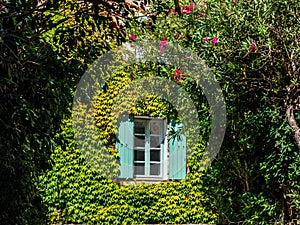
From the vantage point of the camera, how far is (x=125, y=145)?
10.4 meters

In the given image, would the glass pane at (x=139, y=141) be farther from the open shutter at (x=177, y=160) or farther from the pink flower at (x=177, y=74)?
the pink flower at (x=177, y=74)

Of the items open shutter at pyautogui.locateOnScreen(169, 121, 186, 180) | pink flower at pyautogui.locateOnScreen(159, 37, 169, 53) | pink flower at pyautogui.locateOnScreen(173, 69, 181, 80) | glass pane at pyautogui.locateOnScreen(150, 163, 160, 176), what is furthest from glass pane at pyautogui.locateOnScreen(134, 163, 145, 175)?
pink flower at pyautogui.locateOnScreen(173, 69, 181, 80)

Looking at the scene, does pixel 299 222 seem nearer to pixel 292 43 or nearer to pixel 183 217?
pixel 292 43

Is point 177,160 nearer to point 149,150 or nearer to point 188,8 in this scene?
point 149,150

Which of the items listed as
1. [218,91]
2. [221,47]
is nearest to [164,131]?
[218,91]

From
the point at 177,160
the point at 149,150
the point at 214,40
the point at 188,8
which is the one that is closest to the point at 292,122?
the point at 214,40

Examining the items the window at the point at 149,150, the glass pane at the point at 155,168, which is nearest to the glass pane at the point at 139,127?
the window at the point at 149,150

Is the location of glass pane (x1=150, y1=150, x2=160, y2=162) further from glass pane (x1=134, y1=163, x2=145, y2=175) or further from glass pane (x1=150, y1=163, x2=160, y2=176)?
glass pane (x1=134, y1=163, x2=145, y2=175)

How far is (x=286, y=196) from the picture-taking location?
24.4 ft

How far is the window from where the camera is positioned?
1038 cm

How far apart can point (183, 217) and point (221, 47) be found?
4.35 meters

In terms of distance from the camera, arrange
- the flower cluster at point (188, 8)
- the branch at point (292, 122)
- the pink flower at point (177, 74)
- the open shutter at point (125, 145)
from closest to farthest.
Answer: the branch at point (292, 122) < the flower cluster at point (188, 8) < the pink flower at point (177, 74) < the open shutter at point (125, 145)

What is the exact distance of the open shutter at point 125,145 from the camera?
33.9 feet

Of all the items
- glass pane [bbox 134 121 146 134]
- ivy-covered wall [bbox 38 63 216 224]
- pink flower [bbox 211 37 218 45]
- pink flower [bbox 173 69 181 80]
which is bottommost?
ivy-covered wall [bbox 38 63 216 224]
